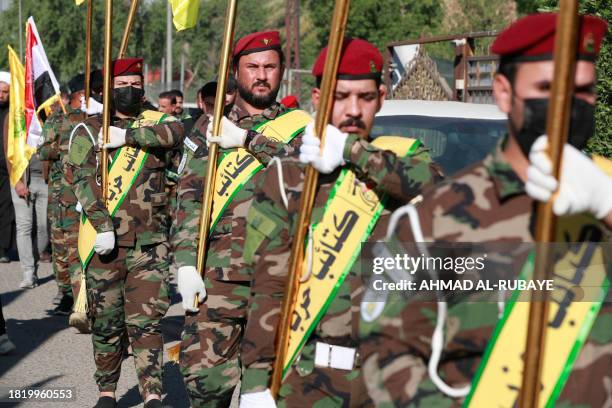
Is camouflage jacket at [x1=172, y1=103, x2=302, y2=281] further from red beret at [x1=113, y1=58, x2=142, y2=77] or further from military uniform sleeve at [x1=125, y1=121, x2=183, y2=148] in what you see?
red beret at [x1=113, y1=58, x2=142, y2=77]

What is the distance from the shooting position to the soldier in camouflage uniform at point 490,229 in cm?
230

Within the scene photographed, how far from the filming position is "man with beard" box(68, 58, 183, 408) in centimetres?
647

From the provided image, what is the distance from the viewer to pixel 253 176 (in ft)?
17.0

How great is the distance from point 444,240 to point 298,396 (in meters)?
1.38

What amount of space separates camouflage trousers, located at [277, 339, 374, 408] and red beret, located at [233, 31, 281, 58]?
2.07 metres

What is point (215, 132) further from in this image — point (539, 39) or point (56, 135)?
point (56, 135)

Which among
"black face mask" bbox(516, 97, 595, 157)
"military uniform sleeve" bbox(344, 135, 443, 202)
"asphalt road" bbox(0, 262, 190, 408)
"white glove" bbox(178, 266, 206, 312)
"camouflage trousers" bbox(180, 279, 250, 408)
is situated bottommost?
"asphalt road" bbox(0, 262, 190, 408)

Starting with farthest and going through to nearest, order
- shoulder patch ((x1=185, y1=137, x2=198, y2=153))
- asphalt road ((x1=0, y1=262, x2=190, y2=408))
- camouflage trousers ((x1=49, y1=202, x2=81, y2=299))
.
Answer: camouflage trousers ((x1=49, y1=202, x2=81, y2=299)) < asphalt road ((x1=0, y1=262, x2=190, y2=408)) < shoulder patch ((x1=185, y1=137, x2=198, y2=153))

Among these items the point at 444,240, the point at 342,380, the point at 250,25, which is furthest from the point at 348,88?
the point at 250,25

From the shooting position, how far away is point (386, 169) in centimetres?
334

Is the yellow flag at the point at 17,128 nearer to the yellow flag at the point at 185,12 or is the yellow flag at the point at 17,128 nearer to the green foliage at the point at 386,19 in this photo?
the yellow flag at the point at 185,12

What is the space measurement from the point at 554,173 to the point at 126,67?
16.4 feet

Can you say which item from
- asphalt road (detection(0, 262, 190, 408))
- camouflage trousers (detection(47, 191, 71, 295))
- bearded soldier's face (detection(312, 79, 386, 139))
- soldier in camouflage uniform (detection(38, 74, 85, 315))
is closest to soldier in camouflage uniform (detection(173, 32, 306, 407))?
bearded soldier's face (detection(312, 79, 386, 139))

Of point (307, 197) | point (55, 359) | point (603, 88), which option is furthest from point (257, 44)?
point (55, 359)
